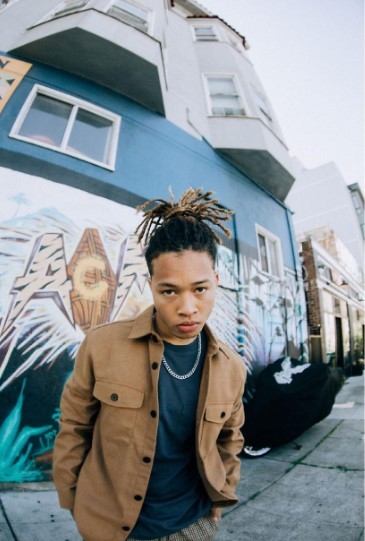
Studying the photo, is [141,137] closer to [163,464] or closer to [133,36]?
[133,36]

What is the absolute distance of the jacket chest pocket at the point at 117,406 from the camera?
118cm

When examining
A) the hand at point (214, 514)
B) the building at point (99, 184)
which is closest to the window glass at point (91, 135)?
the building at point (99, 184)

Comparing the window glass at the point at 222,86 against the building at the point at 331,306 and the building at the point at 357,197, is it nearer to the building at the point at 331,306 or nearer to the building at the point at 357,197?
the building at the point at 331,306

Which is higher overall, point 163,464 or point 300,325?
point 300,325

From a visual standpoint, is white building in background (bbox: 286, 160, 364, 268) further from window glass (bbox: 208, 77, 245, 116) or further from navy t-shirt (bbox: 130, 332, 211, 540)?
navy t-shirt (bbox: 130, 332, 211, 540)

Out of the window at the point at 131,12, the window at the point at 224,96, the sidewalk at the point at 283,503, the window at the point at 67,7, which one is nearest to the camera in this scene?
the sidewalk at the point at 283,503

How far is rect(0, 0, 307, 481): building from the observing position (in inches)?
133

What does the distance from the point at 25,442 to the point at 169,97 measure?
6.77m

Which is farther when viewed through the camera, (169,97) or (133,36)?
(169,97)

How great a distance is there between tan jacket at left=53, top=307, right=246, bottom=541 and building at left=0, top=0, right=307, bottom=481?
2524mm

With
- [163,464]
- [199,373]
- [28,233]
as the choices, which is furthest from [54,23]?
[163,464]

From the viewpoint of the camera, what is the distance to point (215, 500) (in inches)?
50.0

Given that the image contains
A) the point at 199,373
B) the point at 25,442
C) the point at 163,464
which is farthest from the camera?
the point at 25,442

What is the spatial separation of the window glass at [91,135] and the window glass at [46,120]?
19cm
